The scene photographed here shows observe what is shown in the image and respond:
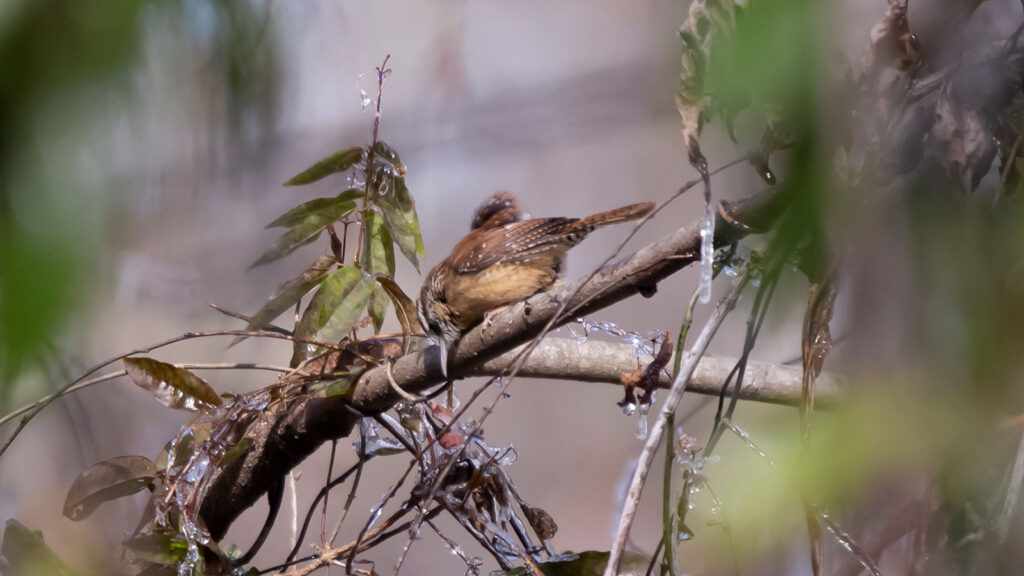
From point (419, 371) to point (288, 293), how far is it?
28 cm

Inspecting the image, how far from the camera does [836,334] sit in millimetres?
431

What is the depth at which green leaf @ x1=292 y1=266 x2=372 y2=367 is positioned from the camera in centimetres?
134

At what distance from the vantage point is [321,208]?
147 cm

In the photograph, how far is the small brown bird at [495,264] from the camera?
1.99 m

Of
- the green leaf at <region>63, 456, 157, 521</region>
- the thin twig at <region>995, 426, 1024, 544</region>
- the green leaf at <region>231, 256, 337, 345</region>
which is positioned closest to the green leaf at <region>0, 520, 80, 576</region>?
the green leaf at <region>63, 456, 157, 521</region>

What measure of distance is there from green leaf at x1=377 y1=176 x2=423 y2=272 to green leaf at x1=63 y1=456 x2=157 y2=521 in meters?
0.60

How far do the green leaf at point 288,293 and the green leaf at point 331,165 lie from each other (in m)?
Answer: 0.17

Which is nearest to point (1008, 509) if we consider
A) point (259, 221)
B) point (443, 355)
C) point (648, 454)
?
point (648, 454)

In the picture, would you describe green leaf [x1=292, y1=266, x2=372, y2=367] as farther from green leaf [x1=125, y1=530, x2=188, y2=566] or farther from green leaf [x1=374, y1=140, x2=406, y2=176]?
green leaf [x1=125, y1=530, x2=188, y2=566]

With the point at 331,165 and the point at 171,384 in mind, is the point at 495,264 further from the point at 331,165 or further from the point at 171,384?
the point at 171,384

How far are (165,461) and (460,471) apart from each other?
553 millimetres

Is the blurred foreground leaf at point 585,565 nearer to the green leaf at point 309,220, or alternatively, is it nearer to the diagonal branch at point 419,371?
the diagonal branch at point 419,371

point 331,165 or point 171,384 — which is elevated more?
point 331,165

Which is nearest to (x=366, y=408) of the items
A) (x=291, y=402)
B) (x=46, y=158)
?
(x=291, y=402)
